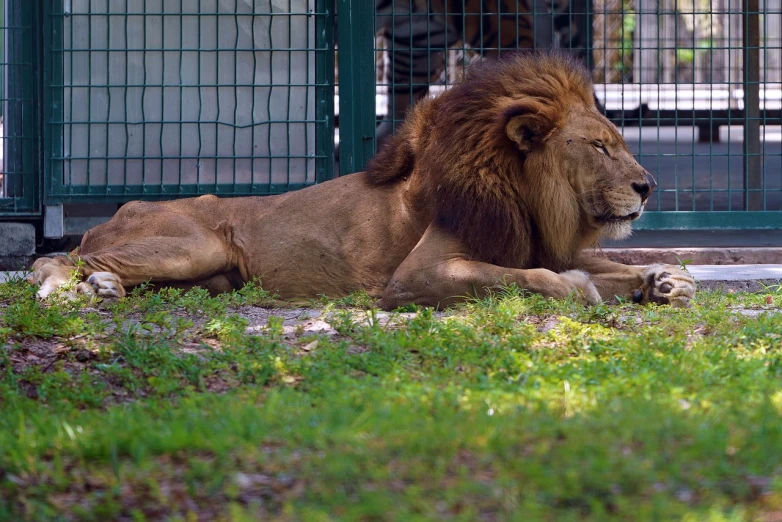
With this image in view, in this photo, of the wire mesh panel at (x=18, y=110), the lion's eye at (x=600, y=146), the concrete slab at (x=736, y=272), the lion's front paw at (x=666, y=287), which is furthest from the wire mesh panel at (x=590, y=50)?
the wire mesh panel at (x=18, y=110)

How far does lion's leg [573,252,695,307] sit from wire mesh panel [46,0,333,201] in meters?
2.33

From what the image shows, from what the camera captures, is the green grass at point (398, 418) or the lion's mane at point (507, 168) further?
the lion's mane at point (507, 168)

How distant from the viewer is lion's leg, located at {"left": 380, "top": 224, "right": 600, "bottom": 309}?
4.97m

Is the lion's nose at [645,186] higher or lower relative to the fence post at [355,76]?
lower

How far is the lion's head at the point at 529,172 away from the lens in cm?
513

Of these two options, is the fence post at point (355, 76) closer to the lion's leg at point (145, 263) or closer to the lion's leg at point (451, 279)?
the lion's leg at point (145, 263)

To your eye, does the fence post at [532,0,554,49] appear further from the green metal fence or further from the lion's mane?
the lion's mane

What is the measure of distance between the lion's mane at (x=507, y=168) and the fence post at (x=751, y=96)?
2429mm

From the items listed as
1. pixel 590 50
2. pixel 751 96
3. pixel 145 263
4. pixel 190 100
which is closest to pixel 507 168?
pixel 145 263

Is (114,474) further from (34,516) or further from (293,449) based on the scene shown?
(293,449)

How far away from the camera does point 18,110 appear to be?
7.14 m

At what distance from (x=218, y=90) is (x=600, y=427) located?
16.5 feet

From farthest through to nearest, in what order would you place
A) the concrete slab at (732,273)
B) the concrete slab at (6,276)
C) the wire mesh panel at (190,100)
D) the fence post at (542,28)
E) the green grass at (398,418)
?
the fence post at (542,28), the wire mesh panel at (190,100), the concrete slab at (732,273), the concrete slab at (6,276), the green grass at (398,418)

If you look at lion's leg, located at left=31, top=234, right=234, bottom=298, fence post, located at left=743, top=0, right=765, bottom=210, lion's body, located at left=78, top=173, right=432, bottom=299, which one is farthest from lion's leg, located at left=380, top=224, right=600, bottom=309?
fence post, located at left=743, top=0, right=765, bottom=210
